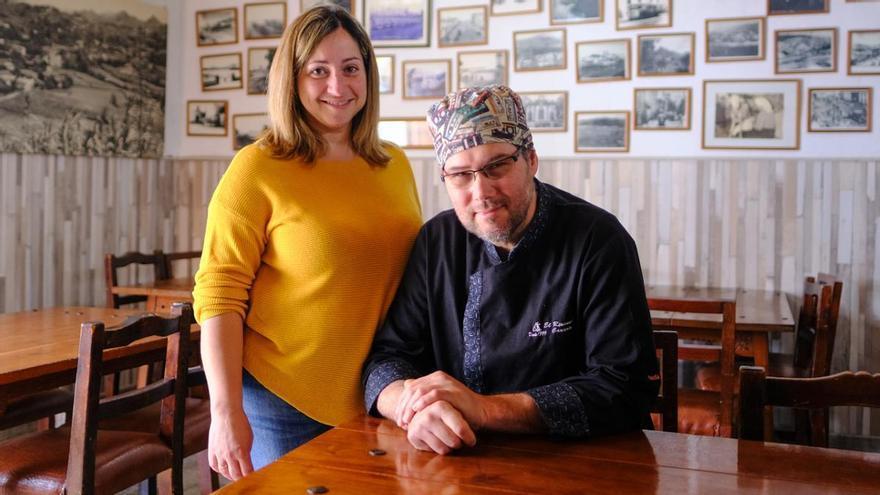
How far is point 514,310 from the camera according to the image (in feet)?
5.56

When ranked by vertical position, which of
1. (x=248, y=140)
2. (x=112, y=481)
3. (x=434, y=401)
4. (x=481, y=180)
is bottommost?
(x=112, y=481)

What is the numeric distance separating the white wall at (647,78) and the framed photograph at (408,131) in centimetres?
5

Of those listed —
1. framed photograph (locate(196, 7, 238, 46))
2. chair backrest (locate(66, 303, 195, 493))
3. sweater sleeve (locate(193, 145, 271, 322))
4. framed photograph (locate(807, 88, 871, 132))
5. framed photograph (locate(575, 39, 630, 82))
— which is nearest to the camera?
sweater sleeve (locate(193, 145, 271, 322))

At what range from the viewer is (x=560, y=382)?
1583 millimetres

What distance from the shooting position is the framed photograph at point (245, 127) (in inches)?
235

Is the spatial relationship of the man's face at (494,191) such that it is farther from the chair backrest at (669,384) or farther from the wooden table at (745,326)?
the wooden table at (745,326)

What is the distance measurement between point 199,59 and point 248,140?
Result: 2.48 ft

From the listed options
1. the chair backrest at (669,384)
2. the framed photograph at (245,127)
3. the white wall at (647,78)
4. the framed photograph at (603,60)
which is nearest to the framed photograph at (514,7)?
the white wall at (647,78)

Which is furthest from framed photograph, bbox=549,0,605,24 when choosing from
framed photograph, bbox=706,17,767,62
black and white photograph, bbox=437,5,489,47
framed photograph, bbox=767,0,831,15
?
framed photograph, bbox=767,0,831,15

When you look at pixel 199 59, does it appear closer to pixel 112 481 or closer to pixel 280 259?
pixel 112 481

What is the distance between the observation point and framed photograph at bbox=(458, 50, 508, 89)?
5.37m

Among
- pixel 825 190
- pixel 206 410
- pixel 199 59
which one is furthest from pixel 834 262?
pixel 199 59

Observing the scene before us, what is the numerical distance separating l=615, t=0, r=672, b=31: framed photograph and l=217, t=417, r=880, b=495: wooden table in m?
4.01

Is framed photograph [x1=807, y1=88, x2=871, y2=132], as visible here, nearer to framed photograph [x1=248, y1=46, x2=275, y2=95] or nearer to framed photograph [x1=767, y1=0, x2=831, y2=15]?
framed photograph [x1=767, y1=0, x2=831, y2=15]
